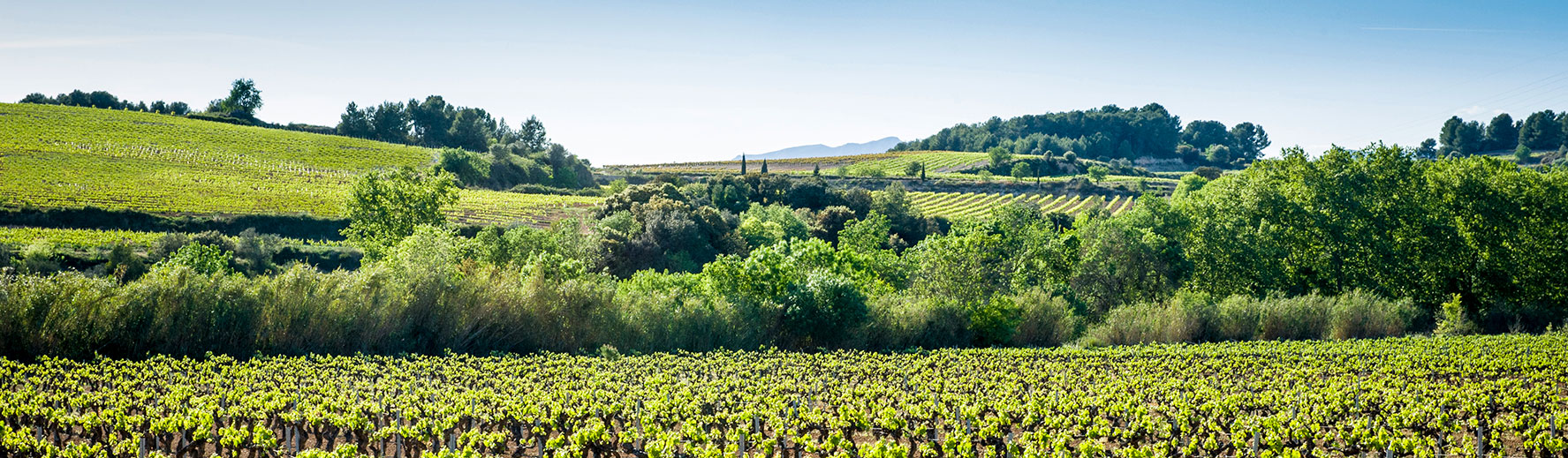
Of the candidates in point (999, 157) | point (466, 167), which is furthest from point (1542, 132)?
point (466, 167)

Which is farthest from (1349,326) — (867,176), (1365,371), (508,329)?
(867,176)

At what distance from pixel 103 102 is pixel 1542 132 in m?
198

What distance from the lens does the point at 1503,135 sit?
133 meters

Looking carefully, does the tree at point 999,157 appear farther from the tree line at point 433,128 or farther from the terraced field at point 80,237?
the terraced field at point 80,237

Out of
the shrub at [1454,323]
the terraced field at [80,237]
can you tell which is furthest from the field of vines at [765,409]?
the terraced field at [80,237]

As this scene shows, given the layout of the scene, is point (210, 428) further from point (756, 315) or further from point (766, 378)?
point (756, 315)

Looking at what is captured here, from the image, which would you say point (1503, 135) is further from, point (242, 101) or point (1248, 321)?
point (242, 101)

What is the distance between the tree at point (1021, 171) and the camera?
11338 centimetres

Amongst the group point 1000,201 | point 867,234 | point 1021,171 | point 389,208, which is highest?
point 389,208

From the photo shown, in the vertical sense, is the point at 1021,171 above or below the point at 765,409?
above

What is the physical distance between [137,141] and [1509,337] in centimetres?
10610

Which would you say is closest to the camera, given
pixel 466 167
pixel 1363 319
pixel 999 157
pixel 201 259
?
pixel 1363 319

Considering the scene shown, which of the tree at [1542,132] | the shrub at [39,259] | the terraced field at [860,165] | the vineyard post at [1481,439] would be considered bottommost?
the shrub at [39,259]

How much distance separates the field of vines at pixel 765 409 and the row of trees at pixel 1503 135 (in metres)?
131
